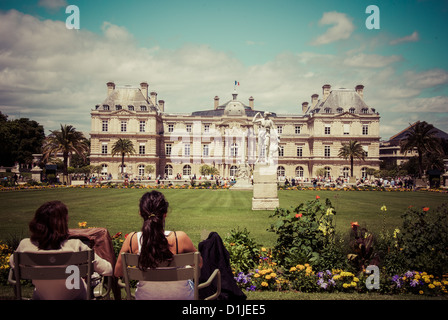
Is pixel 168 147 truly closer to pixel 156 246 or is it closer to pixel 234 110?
pixel 234 110

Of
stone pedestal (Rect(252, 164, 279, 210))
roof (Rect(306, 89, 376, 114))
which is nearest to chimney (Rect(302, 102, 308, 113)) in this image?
roof (Rect(306, 89, 376, 114))

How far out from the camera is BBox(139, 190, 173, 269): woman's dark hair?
3.05 meters

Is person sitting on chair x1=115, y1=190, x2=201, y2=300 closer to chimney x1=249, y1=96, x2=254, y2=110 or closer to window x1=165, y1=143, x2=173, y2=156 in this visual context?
window x1=165, y1=143, x2=173, y2=156

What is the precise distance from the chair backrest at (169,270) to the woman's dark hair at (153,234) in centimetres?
6

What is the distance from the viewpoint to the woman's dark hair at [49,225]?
10.2 ft

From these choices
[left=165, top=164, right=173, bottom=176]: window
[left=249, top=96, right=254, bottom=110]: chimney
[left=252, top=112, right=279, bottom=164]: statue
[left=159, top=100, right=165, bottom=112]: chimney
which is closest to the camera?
[left=252, top=112, right=279, bottom=164]: statue

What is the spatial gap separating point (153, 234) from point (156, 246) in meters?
0.12

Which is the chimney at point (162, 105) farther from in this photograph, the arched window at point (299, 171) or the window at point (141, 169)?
the arched window at point (299, 171)

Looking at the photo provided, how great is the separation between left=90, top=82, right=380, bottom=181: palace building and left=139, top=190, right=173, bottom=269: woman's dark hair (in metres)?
51.7

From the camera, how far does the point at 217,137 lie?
2373 inches

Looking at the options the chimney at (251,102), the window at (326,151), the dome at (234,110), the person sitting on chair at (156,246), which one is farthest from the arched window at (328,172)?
the person sitting on chair at (156,246)
